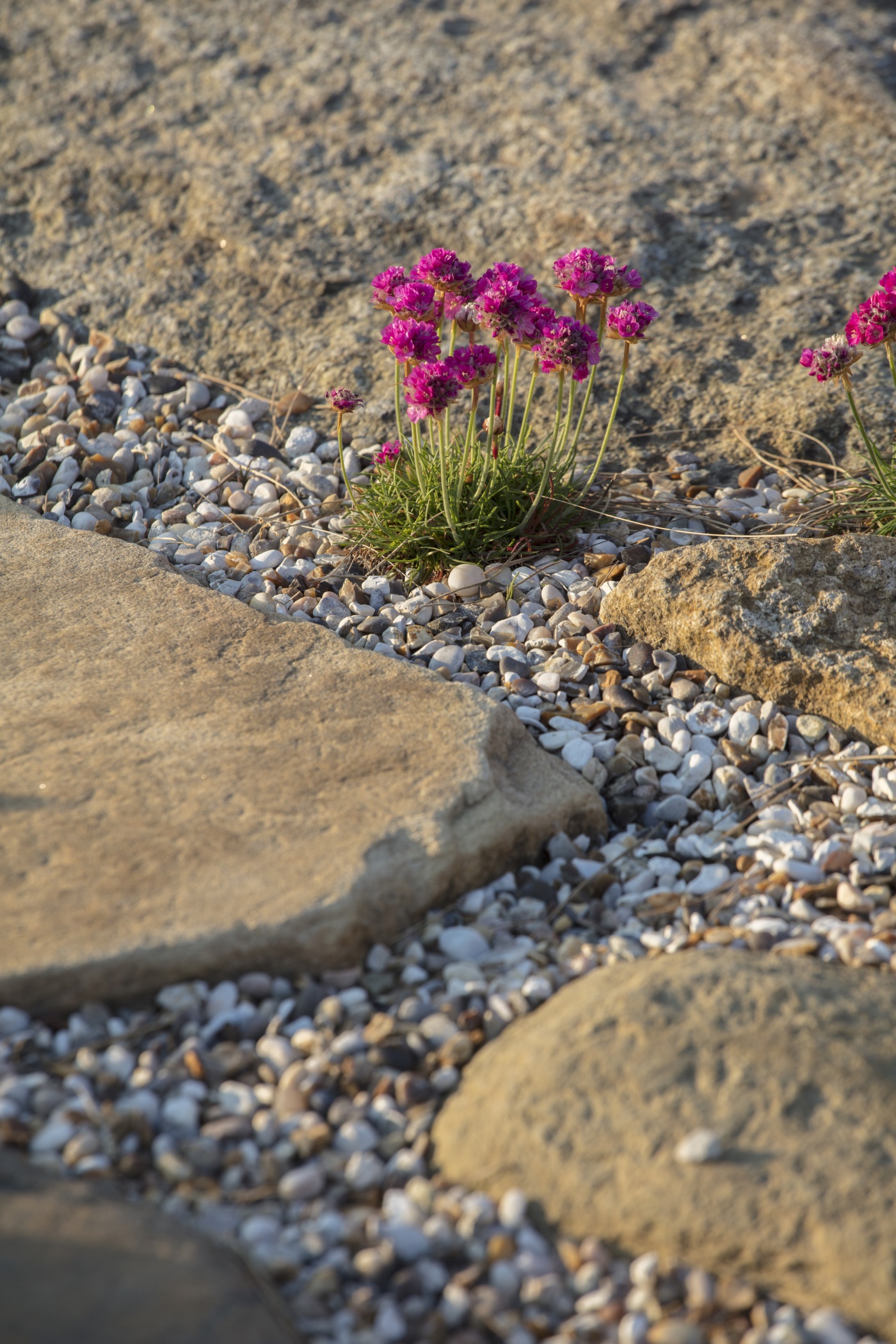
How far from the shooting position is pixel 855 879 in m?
2.05

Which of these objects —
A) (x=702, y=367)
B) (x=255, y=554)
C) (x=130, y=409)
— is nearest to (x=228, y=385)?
(x=130, y=409)

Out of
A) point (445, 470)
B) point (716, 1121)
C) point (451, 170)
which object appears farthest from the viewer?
point (451, 170)

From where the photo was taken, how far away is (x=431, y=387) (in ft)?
8.36

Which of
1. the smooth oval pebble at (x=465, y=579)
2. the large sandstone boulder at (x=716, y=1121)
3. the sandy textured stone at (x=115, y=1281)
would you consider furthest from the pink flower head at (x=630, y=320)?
the sandy textured stone at (x=115, y=1281)

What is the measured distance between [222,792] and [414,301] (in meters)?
1.27

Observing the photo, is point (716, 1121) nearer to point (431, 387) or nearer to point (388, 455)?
point (431, 387)

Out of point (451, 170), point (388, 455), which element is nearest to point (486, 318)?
point (388, 455)

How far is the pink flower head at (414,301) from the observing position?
258 cm

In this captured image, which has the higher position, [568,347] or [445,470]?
[568,347]

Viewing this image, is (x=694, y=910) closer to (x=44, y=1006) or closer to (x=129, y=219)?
(x=44, y=1006)

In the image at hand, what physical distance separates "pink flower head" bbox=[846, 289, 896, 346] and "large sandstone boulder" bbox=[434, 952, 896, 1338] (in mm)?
1573

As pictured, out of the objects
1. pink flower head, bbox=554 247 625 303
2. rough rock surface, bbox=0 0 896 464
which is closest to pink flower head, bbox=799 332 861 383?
pink flower head, bbox=554 247 625 303

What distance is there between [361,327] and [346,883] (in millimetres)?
2555

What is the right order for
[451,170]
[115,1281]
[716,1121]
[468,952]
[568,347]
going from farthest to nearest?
[451,170]
[568,347]
[468,952]
[716,1121]
[115,1281]
